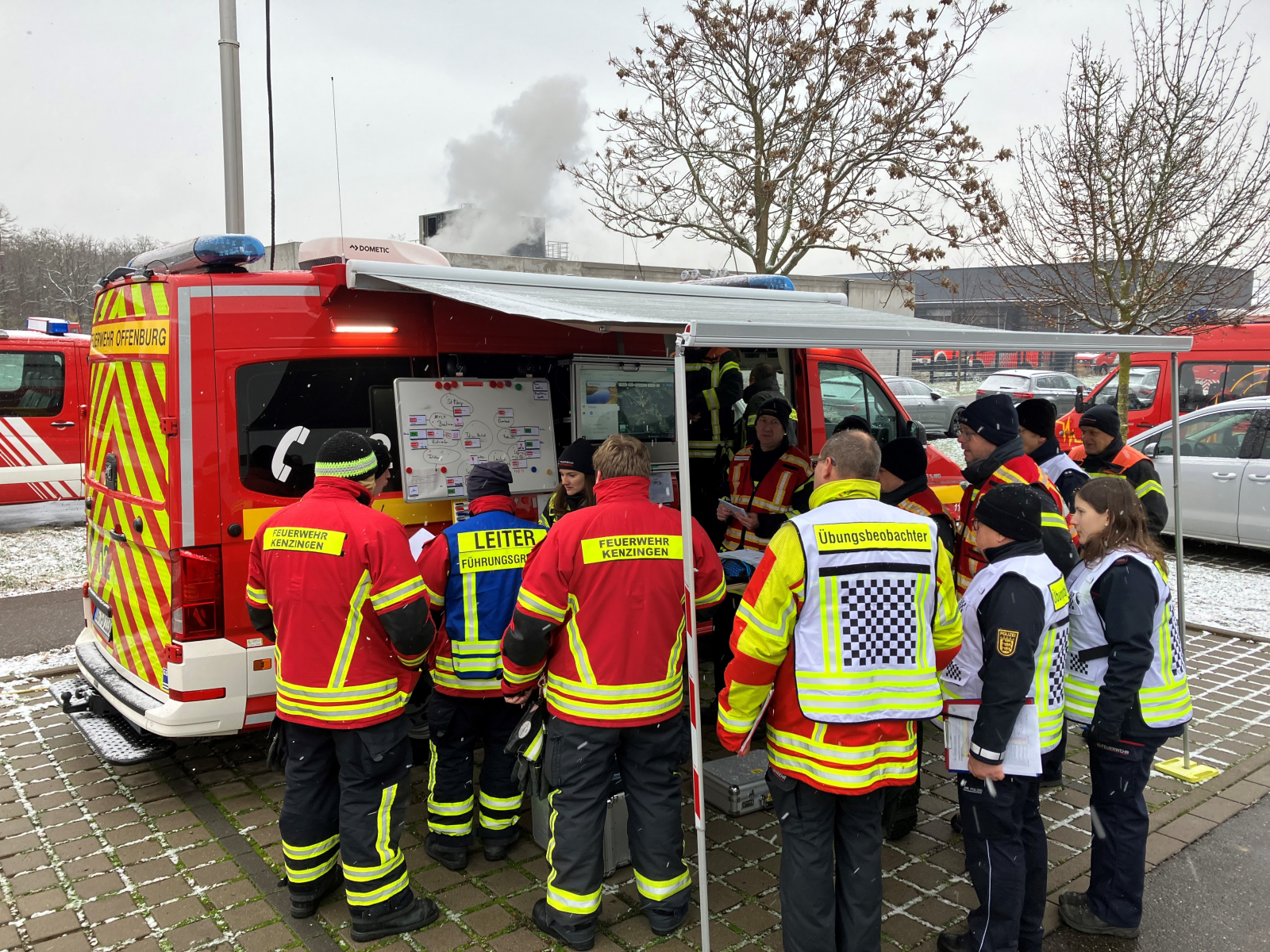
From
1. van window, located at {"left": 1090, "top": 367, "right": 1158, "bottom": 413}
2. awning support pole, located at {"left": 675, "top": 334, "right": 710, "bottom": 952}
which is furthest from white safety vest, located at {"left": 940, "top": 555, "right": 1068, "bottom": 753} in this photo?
van window, located at {"left": 1090, "top": 367, "right": 1158, "bottom": 413}

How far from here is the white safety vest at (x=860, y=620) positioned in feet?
8.96

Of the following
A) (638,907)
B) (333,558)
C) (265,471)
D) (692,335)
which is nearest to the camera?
(692,335)

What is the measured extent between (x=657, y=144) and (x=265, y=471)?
8562 millimetres

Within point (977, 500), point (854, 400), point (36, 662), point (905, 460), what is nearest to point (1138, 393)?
point (854, 400)

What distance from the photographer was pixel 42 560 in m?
9.77

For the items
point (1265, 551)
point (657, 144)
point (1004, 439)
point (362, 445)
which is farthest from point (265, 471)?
point (1265, 551)

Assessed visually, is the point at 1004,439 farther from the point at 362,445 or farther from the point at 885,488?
the point at 362,445

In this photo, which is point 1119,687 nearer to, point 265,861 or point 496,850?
point 496,850

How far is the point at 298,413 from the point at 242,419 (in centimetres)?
24

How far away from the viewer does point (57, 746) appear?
4930 mm

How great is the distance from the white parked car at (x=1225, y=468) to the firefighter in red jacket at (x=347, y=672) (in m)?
8.18

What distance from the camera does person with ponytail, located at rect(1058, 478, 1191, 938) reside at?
10.5 ft

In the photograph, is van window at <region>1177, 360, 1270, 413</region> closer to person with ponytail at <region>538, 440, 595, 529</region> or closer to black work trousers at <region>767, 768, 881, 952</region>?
person with ponytail at <region>538, 440, 595, 529</region>

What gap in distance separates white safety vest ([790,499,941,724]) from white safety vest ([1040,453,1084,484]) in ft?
8.55
